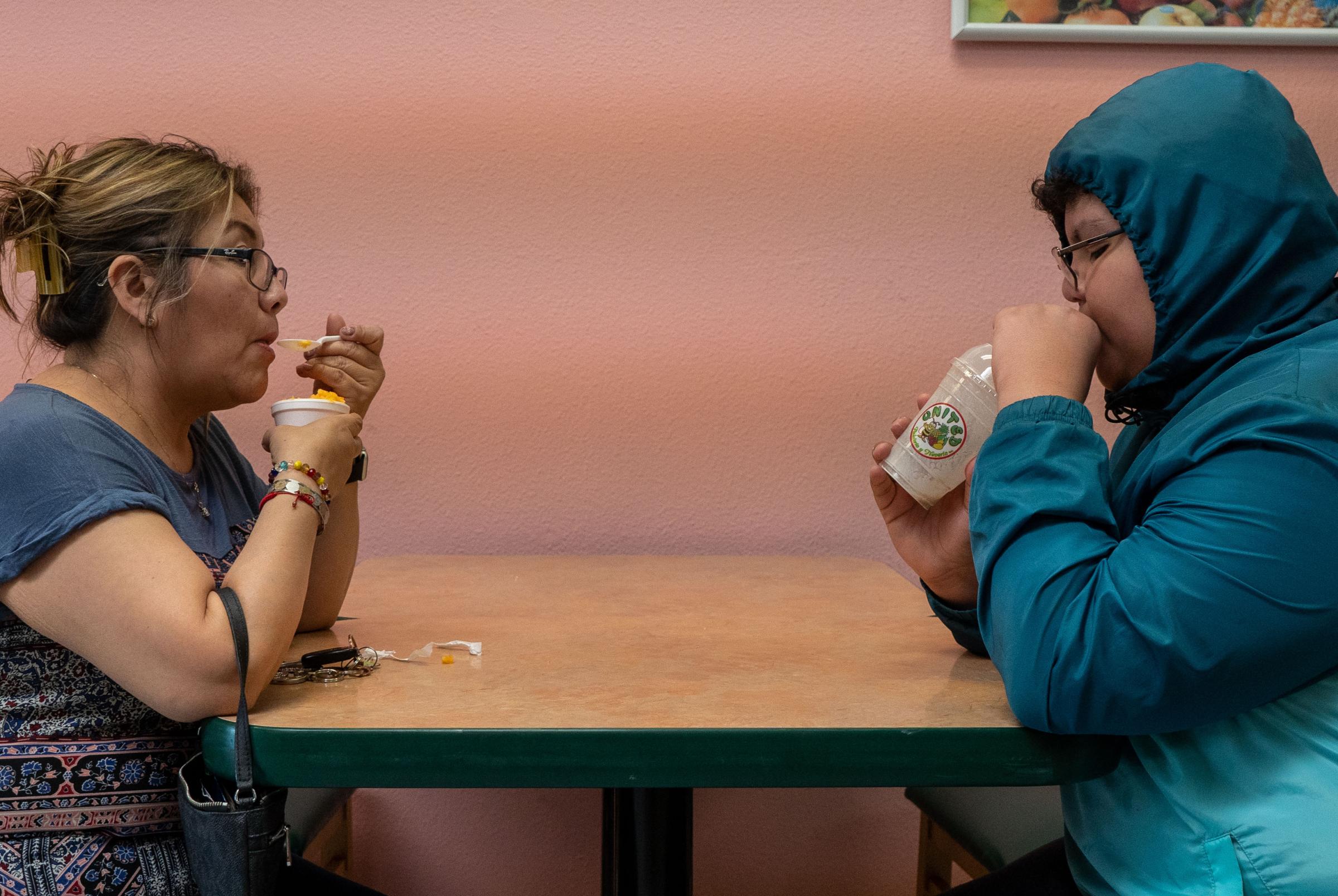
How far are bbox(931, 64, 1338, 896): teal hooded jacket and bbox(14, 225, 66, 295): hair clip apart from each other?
0.89 m

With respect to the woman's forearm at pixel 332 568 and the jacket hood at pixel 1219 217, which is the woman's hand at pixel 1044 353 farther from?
the woman's forearm at pixel 332 568

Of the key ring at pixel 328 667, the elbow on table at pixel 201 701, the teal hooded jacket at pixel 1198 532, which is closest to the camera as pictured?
the teal hooded jacket at pixel 1198 532

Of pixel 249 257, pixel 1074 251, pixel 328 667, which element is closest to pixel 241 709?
pixel 328 667

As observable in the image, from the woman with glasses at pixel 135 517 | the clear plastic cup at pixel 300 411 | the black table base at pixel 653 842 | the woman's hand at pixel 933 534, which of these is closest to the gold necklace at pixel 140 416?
the woman with glasses at pixel 135 517

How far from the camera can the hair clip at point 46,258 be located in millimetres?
1032

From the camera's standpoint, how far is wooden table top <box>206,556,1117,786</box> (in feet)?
2.57

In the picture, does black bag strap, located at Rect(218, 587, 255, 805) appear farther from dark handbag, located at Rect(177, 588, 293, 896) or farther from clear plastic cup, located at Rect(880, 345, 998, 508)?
clear plastic cup, located at Rect(880, 345, 998, 508)

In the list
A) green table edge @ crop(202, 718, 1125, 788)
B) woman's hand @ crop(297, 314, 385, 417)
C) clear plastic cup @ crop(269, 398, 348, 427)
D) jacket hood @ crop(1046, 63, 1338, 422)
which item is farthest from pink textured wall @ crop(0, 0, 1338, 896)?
green table edge @ crop(202, 718, 1125, 788)

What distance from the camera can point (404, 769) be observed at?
31.0 inches

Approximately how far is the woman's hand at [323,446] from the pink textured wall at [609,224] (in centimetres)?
74

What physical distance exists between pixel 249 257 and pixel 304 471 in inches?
10.4

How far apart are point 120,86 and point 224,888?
1.46 m

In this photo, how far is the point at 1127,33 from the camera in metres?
1.79

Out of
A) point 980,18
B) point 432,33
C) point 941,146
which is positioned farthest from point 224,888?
point 980,18
